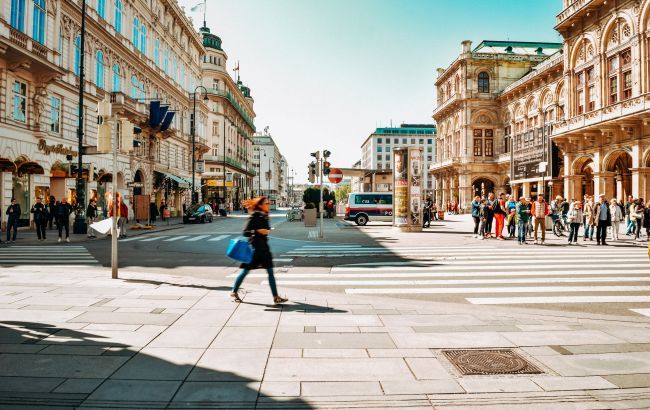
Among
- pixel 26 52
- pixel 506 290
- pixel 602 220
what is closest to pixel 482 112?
pixel 602 220

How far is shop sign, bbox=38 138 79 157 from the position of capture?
24062 millimetres

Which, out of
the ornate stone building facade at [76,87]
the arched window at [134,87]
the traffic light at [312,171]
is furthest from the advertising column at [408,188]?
the arched window at [134,87]

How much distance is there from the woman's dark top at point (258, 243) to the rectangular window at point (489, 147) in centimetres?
5669

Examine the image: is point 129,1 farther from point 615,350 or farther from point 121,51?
point 615,350

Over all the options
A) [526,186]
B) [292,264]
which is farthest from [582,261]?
[526,186]

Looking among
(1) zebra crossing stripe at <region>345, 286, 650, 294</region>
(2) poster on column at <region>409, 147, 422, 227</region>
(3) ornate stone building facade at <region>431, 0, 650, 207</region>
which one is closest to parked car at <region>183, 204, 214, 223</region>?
(2) poster on column at <region>409, 147, 422, 227</region>

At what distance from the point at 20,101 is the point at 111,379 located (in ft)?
80.5

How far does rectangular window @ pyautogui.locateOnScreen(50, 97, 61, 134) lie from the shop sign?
99 centimetres

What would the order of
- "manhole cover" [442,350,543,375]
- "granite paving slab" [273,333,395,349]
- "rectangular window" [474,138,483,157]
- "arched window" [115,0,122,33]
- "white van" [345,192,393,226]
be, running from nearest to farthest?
1. "manhole cover" [442,350,543,375]
2. "granite paving slab" [273,333,395,349]
3. "white van" [345,192,393,226]
4. "arched window" [115,0,122,33]
5. "rectangular window" [474,138,483,157]

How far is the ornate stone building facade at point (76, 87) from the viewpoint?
21891mm

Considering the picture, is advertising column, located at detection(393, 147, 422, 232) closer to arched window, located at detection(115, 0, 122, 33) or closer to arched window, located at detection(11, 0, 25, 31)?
arched window, located at detection(11, 0, 25, 31)

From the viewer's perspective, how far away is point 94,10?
96.5ft

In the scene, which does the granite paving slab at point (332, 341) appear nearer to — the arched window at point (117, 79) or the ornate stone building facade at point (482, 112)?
the arched window at point (117, 79)

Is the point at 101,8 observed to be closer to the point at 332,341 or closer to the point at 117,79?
the point at 117,79
